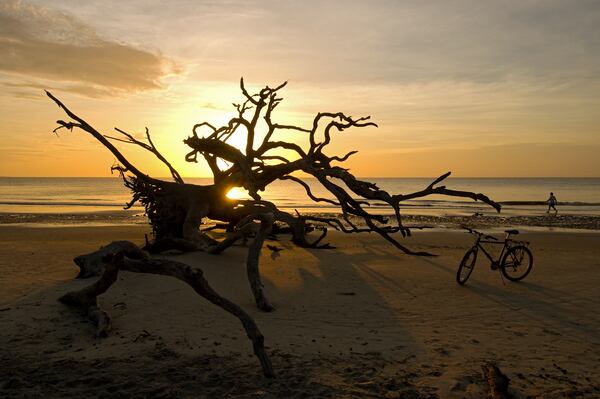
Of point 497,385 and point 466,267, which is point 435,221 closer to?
point 466,267

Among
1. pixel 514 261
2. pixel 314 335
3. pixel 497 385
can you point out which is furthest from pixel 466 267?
pixel 497 385

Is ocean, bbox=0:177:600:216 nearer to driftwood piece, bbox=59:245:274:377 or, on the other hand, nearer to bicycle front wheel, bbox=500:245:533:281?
bicycle front wheel, bbox=500:245:533:281

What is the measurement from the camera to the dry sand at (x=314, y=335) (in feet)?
15.3

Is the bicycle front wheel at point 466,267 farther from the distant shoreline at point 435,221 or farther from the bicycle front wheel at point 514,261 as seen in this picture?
the distant shoreline at point 435,221

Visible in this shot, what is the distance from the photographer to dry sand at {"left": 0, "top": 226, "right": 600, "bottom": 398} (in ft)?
15.3

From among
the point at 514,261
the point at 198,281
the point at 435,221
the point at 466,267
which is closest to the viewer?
the point at 198,281

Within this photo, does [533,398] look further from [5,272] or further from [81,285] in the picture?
[5,272]

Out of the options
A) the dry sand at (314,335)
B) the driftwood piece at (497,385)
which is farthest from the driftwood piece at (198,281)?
the driftwood piece at (497,385)

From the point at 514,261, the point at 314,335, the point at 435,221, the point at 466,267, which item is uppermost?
the point at 435,221

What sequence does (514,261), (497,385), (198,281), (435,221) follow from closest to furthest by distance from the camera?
(497,385)
(198,281)
(514,261)
(435,221)

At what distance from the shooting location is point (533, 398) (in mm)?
4469

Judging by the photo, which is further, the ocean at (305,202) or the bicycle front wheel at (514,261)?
the ocean at (305,202)

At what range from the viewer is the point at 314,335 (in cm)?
625

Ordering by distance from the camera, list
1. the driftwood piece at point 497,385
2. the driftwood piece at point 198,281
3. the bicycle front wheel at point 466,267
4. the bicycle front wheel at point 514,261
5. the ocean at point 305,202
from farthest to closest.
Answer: the ocean at point 305,202, the bicycle front wheel at point 514,261, the bicycle front wheel at point 466,267, the driftwood piece at point 198,281, the driftwood piece at point 497,385
